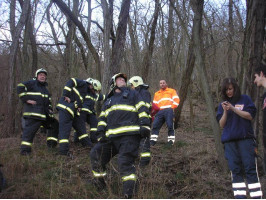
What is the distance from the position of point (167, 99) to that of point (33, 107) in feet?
12.2

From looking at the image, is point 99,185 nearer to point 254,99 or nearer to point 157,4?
point 254,99

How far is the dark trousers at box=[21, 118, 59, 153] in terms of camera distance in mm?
5785

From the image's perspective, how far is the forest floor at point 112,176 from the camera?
3836mm

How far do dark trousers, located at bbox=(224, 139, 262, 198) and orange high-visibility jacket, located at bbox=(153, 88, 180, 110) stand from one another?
11.4 feet

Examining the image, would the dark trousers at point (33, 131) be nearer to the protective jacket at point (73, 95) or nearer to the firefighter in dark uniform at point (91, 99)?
the protective jacket at point (73, 95)

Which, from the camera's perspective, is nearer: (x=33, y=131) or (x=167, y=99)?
(x=33, y=131)

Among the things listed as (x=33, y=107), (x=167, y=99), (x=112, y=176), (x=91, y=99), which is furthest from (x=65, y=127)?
(x=167, y=99)

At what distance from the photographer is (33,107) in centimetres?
595

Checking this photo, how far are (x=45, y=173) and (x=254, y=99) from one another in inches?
166

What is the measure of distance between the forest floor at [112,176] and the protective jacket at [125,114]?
0.85m

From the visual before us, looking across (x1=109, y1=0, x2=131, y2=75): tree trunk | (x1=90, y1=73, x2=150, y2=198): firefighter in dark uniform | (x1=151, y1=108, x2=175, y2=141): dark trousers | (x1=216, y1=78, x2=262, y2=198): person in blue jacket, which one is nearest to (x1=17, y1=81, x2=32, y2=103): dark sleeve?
(x1=109, y1=0, x2=131, y2=75): tree trunk

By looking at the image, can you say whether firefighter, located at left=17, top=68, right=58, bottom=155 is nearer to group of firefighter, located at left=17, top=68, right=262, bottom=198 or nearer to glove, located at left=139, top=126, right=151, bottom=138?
group of firefighter, located at left=17, top=68, right=262, bottom=198

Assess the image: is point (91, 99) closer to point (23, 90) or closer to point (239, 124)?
point (23, 90)

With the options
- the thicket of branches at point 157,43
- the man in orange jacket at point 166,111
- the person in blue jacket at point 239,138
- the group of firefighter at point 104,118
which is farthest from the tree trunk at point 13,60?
the person in blue jacket at point 239,138
